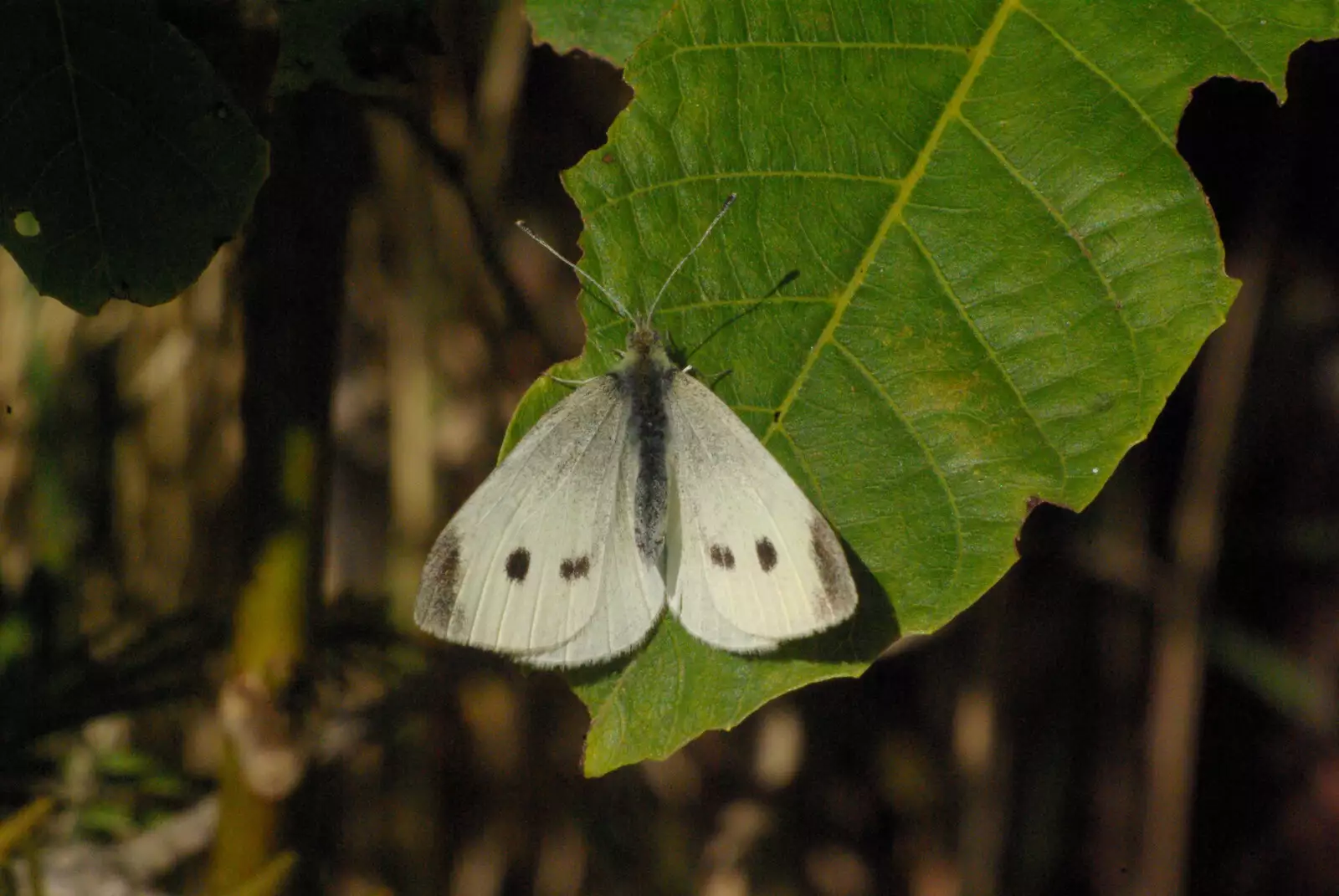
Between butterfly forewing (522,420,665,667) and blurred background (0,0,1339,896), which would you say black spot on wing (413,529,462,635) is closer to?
butterfly forewing (522,420,665,667)

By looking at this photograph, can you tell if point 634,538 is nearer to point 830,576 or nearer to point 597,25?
point 830,576

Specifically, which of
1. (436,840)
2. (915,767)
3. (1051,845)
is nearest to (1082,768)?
(1051,845)

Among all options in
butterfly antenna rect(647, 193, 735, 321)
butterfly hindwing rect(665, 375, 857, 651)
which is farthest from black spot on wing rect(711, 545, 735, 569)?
butterfly antenna rect(647, 193, 735, 321)

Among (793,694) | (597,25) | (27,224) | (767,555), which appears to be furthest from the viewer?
(793,694)

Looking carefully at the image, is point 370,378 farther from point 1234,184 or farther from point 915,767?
point 1234,184

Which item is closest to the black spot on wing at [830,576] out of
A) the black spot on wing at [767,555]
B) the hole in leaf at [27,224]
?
the black spot on wing at [767,555]

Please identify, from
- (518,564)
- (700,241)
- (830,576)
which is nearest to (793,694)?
(518,564)
